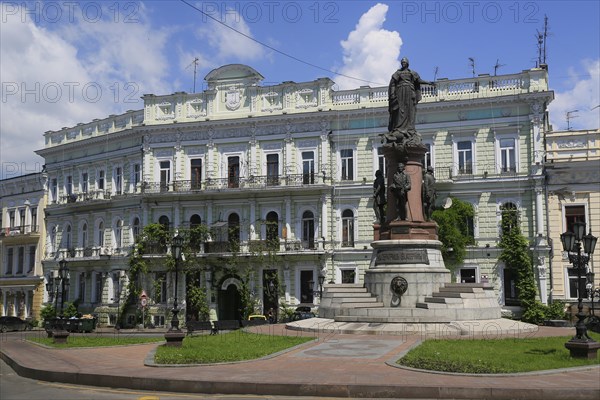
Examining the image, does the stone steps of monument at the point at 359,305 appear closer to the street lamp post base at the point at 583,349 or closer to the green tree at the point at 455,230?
Result: the street lamp post base at the point at 583,349

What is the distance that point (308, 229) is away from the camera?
4553cm

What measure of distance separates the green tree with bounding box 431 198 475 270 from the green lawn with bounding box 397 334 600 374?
2231 cm

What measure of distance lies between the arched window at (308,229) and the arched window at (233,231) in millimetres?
4476

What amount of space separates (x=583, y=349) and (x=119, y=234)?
136 feet

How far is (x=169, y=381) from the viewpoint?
1302 cm

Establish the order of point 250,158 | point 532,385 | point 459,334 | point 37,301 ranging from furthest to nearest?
point 37,301 → point 250,158 → point 459,334 → point 532,385

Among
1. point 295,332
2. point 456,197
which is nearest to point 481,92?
point 456,197

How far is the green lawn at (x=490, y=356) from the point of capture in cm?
1379

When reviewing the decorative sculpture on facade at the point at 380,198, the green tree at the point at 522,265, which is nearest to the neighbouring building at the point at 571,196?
the green tree at the point at 522,265

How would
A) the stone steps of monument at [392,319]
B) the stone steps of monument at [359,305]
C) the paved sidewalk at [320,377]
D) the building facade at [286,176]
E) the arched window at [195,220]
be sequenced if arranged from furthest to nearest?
1. the arched window at [195,220]
2. the building facade at [286,176]
3. the stone steps of monument at [359,305]
4. the stone steps of monument at [392,319]
5. the paved sidewalk at [320,377]

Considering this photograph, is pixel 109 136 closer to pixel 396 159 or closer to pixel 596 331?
pixel 396 159

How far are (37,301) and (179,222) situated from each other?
17.1 m

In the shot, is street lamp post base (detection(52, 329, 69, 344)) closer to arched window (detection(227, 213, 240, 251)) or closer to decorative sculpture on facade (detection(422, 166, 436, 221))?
decorative sculpture on facade (detection(422, 166, 436, 221))

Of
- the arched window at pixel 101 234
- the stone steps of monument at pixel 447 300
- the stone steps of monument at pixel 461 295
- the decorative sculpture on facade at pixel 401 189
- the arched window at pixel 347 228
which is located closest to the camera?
the stone steps of monument at pixel 447 300
